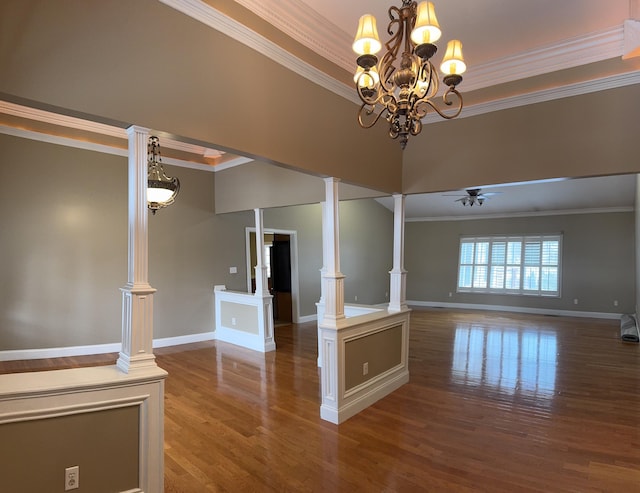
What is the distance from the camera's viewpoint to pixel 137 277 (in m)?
2.08

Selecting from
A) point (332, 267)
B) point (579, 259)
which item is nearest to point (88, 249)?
point (332, 267)

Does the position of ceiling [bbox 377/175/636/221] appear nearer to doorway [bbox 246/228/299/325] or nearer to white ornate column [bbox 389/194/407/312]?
white ornate column [bbox 389/194/407/312]

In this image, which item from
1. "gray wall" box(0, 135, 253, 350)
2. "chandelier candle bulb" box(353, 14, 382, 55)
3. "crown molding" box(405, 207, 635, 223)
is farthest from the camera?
"crown molding" box(405, 207, 635, 223)

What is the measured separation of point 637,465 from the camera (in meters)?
2.72

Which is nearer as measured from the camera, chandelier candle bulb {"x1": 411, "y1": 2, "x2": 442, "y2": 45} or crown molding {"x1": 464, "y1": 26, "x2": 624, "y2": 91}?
chandelier candle bulb {"x1": 411, "y1": 2, "x2": 442, "y2": 45}

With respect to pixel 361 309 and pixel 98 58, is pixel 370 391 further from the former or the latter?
pixel 98 58

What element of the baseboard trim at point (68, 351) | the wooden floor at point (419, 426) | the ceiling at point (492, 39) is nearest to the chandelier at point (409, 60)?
the ceiling at point (492, 39)

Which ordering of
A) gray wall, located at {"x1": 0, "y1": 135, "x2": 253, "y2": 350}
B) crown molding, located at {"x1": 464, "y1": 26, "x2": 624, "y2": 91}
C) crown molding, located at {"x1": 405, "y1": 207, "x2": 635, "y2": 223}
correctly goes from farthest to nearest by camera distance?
1. crown molding, located at {"x1": 405, "y1": 207, "x2": 635, "y2": 223}
2. gray wall, located at {"x1": 0, "y1": 135, "x2": 253, "y2": 350}
3. crown molding, located at {"x1": 464, "y1": 26, "x2": 624, "y2": 91}

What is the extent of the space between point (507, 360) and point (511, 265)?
5536 millimetres

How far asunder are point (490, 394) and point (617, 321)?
6.66 meters

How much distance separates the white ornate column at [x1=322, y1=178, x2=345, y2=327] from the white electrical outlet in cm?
210

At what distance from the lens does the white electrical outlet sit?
1.91 m

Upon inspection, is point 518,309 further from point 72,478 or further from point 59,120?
point 59,120

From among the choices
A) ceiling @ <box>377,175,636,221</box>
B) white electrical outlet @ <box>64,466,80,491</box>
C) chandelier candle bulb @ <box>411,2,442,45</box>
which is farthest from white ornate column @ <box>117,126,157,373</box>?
ceiling @ <box>377,175,636,221</box>
